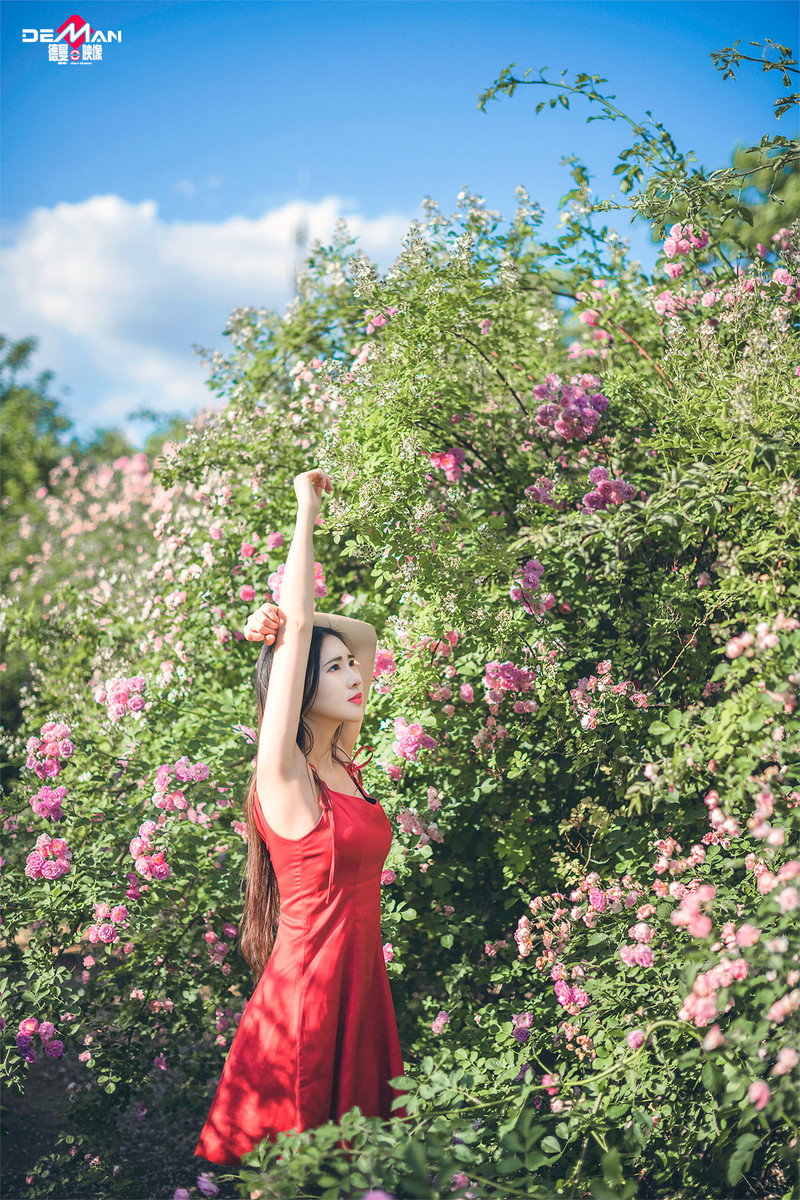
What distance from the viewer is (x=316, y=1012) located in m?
1.82

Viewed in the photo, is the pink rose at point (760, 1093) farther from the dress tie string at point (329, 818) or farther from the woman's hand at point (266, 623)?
the woman's hand at point (266, 623)

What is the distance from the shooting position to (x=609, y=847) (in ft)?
8.18

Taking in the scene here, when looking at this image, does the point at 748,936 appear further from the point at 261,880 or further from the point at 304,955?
the point at 261,880

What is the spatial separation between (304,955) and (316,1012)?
4.7 inches

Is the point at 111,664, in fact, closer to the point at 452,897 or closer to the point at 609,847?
the point at 452,897

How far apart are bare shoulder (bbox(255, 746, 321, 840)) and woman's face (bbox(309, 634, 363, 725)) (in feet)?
0.73

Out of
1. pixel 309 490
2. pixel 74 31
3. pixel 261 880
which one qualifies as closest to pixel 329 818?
pixel 261 880

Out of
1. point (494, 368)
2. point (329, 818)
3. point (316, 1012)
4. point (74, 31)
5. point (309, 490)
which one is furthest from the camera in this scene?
point (74, 31)

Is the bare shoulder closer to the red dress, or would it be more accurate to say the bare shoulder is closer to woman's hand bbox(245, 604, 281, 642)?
the red dress

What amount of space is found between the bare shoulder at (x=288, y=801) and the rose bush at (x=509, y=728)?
0.59 meters

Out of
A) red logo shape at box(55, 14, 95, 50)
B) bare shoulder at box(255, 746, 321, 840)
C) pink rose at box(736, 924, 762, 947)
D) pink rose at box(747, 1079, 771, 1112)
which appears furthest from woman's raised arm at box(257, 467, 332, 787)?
red logo shape at box(55, 14, 95, 50)

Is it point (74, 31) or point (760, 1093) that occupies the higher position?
point (74, 31)

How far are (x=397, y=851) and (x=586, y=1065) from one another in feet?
2.60

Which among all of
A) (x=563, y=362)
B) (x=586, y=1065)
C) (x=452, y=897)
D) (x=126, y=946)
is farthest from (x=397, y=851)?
(x=563, y=362)
